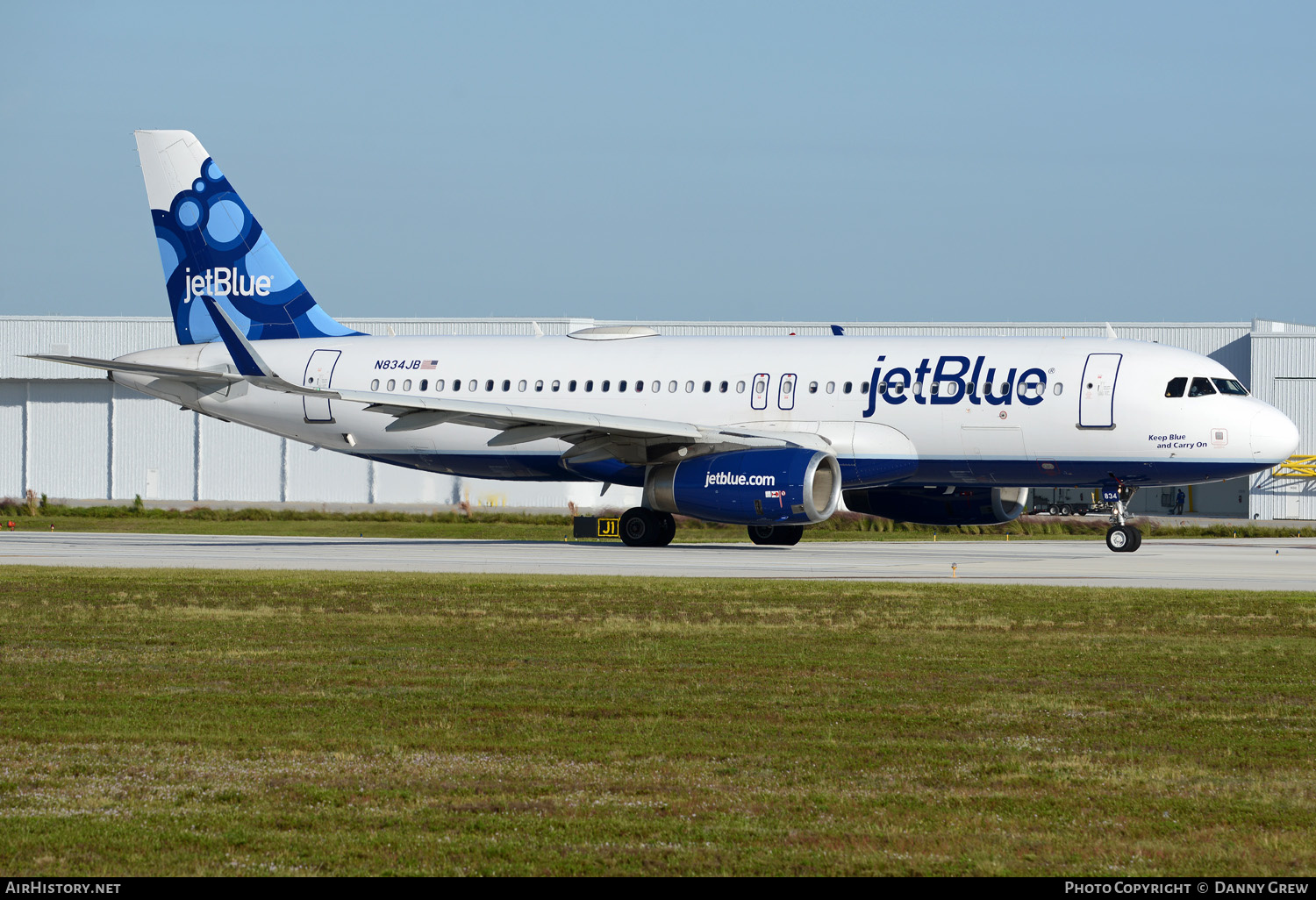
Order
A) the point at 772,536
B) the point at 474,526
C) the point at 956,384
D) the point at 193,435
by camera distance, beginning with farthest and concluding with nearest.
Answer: the point at 193,435
the point at 474,526
the point at 772,536
the point at 956,384

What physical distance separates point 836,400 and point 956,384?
7.93 feet

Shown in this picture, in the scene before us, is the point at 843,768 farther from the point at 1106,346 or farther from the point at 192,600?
the point at 1106,346

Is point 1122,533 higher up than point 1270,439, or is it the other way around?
point 1270,439

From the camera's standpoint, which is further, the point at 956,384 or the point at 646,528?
the point at 646,528

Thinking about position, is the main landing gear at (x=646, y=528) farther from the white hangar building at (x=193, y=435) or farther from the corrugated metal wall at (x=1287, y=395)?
the corrugated metal wall at (x=1287, y=395)

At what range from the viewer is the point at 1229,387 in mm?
28328

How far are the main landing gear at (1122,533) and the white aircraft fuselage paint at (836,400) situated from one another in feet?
3.40

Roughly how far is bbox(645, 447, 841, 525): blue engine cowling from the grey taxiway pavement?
2.74ft

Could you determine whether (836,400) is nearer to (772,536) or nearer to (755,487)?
(755,487)

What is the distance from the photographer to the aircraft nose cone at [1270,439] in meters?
27.5

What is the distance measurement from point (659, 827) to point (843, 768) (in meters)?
1.70

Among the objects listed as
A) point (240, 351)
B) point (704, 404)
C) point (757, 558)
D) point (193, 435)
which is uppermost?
point (240, 351)

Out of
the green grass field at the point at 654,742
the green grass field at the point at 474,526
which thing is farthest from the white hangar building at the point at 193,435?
the green grass field at the point at 654,742

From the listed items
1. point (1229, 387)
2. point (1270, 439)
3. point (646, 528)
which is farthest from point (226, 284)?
point (1270, 439)
